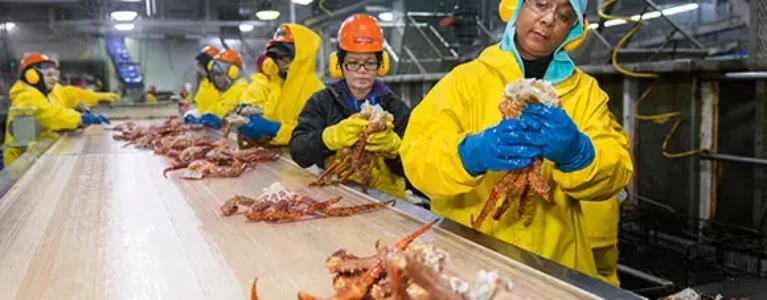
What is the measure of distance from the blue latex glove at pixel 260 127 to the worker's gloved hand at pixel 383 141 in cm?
185

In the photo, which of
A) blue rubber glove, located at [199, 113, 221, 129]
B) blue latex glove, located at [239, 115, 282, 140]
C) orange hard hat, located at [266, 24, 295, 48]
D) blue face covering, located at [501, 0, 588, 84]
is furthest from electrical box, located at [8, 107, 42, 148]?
blue face covering, located at [501, 0, 588, 84]

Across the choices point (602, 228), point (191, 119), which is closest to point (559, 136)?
point (602, 228)

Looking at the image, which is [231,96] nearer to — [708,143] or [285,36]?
[285,36]

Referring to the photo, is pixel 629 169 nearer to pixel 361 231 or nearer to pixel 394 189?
pixel 361 231

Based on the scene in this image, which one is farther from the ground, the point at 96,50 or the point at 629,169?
the point at 96,50

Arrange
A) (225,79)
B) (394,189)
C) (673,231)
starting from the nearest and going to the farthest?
(394,189)
(673,231)
(225,79)

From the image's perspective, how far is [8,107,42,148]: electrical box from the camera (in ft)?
21.8

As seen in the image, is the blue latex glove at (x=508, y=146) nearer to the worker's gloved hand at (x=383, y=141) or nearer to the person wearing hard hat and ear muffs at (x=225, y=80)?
the worker's gloved hand at (x=383, y=141)

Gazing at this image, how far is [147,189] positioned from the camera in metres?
3.14

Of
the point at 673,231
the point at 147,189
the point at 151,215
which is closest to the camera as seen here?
the point at 151,215

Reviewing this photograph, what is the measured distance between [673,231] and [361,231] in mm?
3284

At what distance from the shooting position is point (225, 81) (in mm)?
7816

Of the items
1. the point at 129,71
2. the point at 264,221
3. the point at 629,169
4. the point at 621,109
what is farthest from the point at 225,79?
the point at 129,71

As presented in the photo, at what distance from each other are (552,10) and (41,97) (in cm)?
677
